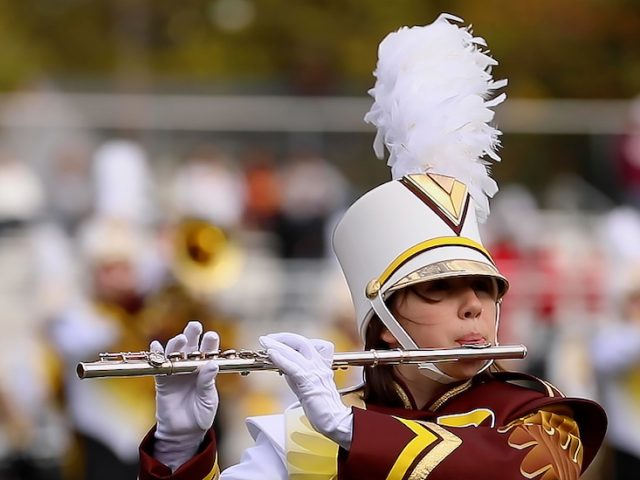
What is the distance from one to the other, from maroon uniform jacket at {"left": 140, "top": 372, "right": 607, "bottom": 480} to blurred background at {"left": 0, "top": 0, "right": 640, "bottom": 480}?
18.7 ft

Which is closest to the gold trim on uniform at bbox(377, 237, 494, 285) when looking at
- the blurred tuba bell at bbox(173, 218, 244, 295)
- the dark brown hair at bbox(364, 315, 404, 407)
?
the dark brown hair at bbox(364, 315, 404, 407)

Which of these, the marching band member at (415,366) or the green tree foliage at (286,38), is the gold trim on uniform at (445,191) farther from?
the green tree foliage at (286,38)

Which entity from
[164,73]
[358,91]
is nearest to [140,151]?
[358,91]

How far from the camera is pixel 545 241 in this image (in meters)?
17.0

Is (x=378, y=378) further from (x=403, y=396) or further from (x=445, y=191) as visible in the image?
(x=445, y=191)

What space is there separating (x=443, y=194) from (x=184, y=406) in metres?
0.76

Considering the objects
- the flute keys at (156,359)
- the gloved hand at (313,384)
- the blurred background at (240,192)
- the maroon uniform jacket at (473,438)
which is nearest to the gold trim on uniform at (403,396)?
the maroon uniform jacket at (473,438)

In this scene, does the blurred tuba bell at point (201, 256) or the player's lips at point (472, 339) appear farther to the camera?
the blurred tuba bell at point (201, 256)

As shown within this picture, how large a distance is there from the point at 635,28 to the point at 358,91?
654cm

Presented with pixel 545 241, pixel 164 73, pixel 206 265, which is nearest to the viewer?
pixel 206 265

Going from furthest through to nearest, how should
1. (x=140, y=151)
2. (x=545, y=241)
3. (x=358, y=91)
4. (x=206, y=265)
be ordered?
(x=358, y=91) → (x=140, y=151) → (x=545, y=241) → (x=206, y=265)

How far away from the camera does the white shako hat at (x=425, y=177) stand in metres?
4.81

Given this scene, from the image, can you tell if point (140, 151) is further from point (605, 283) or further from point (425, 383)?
point (425, 383)

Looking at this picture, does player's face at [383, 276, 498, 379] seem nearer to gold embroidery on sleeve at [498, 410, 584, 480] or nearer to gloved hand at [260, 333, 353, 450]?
gold embroidery on sleeve at [498, 410, 584, 480]
